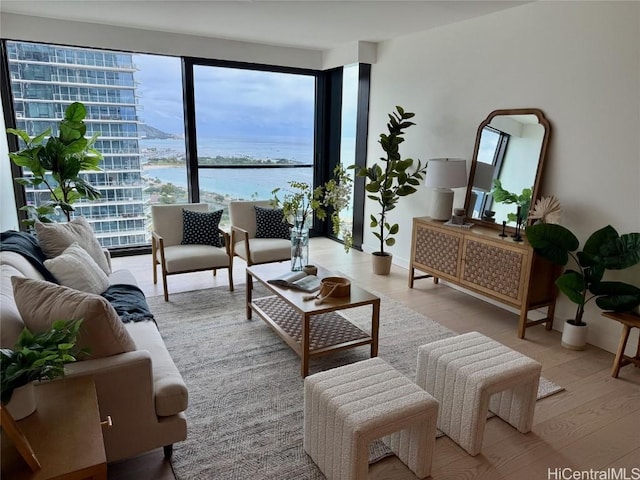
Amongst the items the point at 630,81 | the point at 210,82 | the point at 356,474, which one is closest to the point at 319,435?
the point at 356,474

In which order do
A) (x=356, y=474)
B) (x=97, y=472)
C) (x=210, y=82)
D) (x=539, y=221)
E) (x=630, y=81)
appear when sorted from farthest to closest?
(x=210, y=82) → (x=539, y=221) → (x=630, y=81) → (x=356, y=474) → (x=97, y=472)

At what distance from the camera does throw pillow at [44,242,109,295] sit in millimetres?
2566

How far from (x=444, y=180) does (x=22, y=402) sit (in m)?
3.59

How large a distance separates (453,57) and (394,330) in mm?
2746

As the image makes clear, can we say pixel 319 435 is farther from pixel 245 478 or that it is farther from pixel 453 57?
pixel 453 57

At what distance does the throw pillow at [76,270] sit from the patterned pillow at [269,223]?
6.43 feet

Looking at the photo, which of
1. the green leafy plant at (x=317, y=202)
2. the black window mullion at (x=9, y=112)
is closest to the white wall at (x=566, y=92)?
the green leafy plant at (x=317, y=202)

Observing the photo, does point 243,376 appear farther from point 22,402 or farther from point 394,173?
point 394,173

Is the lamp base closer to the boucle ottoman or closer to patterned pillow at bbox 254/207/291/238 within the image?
patterned pillow at bbox 254/207/291/238

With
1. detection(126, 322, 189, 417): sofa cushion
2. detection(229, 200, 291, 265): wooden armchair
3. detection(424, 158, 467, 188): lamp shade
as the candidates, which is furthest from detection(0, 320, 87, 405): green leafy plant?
detection(424, 158, 467, 188): lamp shade

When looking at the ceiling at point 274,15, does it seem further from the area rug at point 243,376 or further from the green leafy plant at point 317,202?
the area rug at point 243,376

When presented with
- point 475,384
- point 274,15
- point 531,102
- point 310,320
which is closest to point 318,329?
point 310,320

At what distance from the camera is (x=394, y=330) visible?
3477 millimetres

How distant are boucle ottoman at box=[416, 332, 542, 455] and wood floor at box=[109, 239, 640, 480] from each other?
0.09 metres
